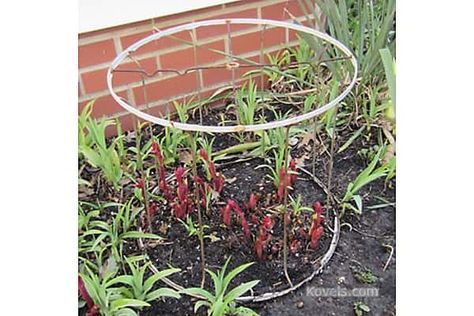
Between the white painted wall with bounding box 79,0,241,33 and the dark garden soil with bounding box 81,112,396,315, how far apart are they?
19 cm

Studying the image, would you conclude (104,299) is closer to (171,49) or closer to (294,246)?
(294,246)

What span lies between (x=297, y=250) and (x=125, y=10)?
15.0 inches

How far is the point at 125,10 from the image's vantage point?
94 cm

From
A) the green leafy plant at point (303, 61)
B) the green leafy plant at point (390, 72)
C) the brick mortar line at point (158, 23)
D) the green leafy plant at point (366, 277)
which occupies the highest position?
the brick mortar line at point (158, 23)

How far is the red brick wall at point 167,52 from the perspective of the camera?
96 cm

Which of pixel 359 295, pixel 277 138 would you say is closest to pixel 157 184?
pixel 277 138

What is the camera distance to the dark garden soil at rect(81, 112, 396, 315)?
2.58 ft

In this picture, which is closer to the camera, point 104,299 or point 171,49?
point 104,299

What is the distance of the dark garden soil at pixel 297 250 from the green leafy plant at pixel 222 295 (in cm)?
2

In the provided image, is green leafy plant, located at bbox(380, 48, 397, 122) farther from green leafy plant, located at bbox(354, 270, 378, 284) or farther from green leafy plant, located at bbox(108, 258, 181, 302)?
green leafy plant, located at bbox(108, 258, 181, 302)

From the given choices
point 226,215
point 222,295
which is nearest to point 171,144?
point 226,215

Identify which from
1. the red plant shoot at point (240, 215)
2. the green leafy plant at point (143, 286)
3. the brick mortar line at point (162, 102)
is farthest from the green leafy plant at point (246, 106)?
the green leafy plant at point (143, 286)

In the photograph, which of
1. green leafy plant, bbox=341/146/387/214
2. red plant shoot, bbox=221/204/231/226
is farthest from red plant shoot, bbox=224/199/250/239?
green leafy plant, bbox=341/146/387/214

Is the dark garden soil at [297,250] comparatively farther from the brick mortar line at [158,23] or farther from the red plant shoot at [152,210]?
the brick mortar line at [158,23]
